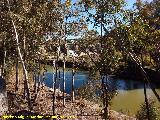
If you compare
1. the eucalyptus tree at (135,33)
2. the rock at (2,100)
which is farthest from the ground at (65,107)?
the eucalyptus tree at (135,33)

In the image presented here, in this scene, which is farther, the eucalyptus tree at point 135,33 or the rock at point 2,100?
the rock at point 2,100

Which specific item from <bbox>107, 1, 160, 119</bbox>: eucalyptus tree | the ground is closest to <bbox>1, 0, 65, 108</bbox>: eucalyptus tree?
the ground

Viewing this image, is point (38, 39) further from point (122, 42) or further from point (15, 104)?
point (122, 42)

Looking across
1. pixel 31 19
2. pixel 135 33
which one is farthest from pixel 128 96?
pixel 135 33

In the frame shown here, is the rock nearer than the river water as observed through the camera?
Yes

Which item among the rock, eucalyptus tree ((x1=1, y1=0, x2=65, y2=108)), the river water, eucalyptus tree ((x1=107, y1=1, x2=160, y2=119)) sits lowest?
the river water

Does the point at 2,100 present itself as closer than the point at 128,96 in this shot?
Yes

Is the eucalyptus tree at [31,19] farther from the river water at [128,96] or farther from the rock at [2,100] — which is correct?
the river water at [128,96]

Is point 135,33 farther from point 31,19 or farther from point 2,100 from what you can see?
point 31,19

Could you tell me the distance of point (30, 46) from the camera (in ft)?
114

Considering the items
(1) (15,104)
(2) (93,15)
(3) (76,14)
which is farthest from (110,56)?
(1) (15,104)

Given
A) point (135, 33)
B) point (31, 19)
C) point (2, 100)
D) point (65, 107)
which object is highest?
point (31, 19)

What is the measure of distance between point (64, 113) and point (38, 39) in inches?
292

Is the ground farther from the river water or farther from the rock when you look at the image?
the rock
